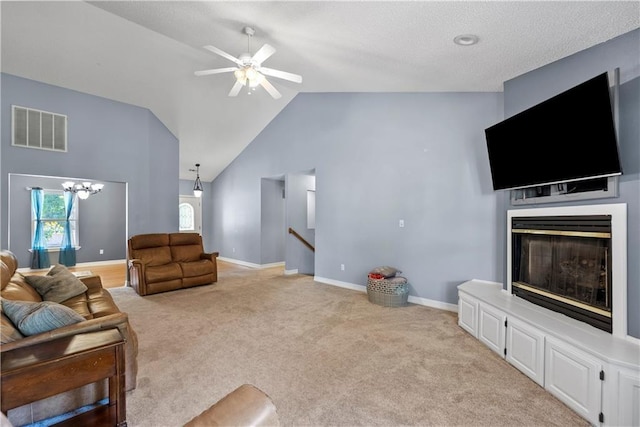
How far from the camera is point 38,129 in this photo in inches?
179

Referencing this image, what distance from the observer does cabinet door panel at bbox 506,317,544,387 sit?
2305 millimetres

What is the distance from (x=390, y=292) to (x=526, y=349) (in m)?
1.87

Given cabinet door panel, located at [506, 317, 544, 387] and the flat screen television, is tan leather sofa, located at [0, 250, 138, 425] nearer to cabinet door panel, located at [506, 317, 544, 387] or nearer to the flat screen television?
cabinet door panel, located at [506, 317, 544, 387]

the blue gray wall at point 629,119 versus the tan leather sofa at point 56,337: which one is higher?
the blue gray wall at point 629,119

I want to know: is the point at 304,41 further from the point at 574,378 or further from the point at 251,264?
the point at 251,264

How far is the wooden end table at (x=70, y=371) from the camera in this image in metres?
1.45

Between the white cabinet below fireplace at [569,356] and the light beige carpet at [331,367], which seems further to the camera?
the light beige carpet at [331,367]

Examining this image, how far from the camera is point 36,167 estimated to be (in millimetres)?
4562

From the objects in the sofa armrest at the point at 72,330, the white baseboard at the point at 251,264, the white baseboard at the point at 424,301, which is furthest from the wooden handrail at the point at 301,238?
the sofa armrest at the point at 72,330

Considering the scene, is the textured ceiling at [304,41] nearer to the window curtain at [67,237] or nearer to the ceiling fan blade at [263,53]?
the ceiling fan blade at [263,53]

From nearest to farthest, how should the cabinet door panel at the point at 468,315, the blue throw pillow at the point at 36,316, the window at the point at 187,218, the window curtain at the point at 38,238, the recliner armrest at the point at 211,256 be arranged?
the blue throw pillow at the point at 36,316, the cabinet door panel at the point at 468,315, the recliner armrest at the point at 211,256, the window curtain at the point at 38,238, the window at the point at 187,218

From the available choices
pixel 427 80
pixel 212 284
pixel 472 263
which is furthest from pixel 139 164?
pixel 472 263

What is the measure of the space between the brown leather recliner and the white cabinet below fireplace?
2.16 m

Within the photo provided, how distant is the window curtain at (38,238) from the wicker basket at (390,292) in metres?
→ 7.51
